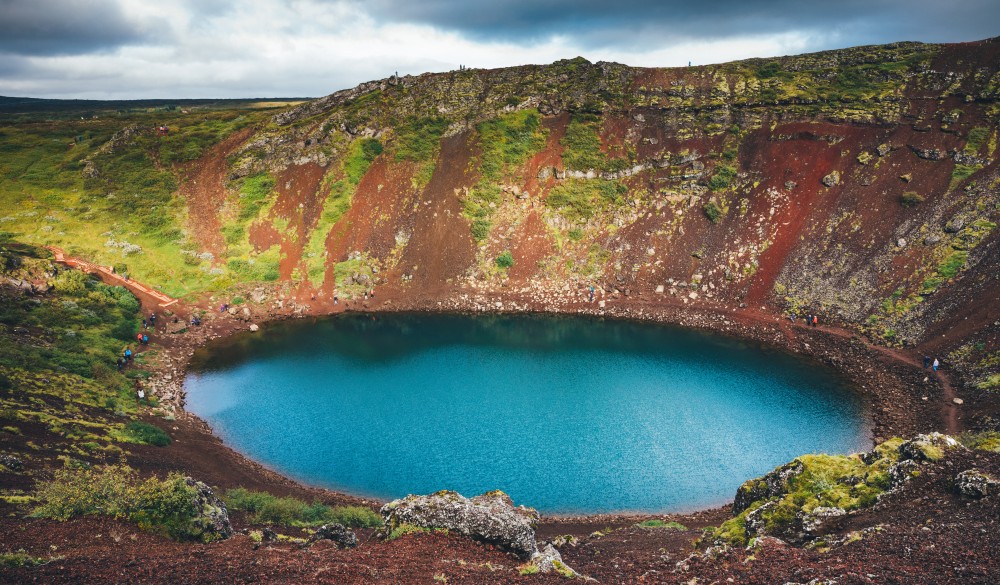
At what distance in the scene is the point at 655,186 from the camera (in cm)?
7644

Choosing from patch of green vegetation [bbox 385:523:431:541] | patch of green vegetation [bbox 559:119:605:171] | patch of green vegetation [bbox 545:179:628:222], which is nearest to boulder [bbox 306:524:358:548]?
patch of green vegetation [bbox 385:523:431:541]

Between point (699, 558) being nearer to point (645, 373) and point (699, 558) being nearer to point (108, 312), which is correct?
point (645, 373)

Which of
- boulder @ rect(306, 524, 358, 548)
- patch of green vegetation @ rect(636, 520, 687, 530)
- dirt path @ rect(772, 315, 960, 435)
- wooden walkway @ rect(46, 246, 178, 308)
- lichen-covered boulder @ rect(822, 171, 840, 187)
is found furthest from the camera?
lichen-covered boulder @ rect(822, 171, 840, 187)

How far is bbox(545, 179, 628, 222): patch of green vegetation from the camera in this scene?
75.7m

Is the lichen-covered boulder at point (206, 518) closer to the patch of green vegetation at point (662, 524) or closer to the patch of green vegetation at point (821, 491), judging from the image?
the patch of green vegetation at point (821, 491)

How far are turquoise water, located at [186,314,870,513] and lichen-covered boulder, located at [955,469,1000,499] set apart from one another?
1888cm

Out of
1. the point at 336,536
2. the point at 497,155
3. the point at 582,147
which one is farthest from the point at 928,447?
the point at 497,155

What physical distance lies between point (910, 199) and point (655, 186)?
93.0 feet

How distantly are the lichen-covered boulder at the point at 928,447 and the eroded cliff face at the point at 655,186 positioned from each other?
123 ft

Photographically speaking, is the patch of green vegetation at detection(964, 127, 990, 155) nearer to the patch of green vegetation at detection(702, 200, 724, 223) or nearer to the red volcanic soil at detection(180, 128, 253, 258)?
the patch of green vegetation at detection(702, 200, 724, 223)

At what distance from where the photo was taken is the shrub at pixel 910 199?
2424 inches

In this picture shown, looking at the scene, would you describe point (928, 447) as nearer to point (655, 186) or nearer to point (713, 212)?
point (713, 212)

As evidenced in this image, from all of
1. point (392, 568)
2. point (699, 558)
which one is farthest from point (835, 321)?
point (392, 568)

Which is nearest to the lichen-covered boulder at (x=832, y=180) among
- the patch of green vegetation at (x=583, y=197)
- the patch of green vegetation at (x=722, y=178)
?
the patch of green vegetation at (x=722, y=178)
